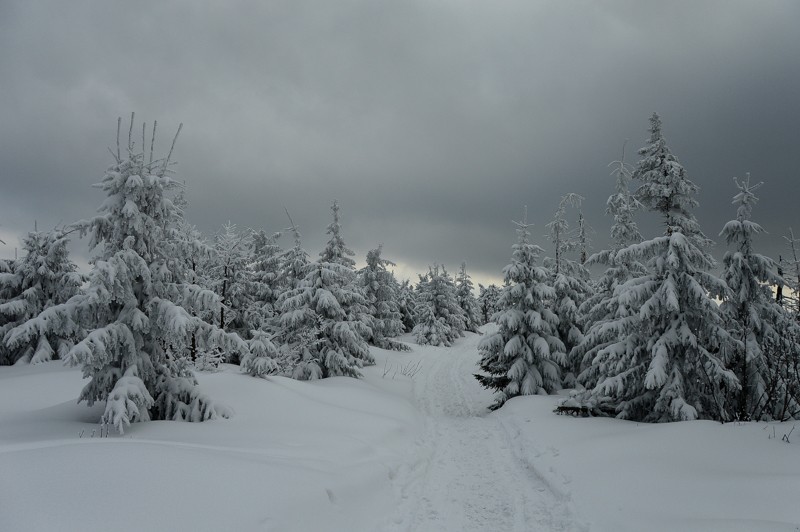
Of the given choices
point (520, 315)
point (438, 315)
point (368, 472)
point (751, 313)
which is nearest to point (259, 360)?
point (368, 472)

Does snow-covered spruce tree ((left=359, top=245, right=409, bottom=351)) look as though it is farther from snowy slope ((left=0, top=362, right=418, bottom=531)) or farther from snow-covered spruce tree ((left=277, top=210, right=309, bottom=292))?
snowy slope ((left=0, top=362, right=418, bottom=531))

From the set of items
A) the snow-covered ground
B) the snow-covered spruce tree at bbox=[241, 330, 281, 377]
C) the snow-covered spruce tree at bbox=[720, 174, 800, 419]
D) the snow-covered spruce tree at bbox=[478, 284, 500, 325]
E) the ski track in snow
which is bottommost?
the ski track in snow

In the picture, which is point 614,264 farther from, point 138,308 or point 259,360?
point 138,308

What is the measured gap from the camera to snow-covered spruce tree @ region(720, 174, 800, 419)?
1412 centimetres

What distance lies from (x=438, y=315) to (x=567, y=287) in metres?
34.9

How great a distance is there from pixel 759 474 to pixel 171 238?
44.5 feet

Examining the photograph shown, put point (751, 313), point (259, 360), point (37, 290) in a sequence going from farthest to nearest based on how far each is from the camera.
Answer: point (37, 290)
point (259, 360)
point (751, 313)

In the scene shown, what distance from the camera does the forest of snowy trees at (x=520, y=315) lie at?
32.9ft

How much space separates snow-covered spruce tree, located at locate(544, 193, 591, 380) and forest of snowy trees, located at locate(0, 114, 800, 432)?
0.29 feet

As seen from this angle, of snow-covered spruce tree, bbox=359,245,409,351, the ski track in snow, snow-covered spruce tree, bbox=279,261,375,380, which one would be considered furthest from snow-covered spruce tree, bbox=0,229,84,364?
the ski track in snow

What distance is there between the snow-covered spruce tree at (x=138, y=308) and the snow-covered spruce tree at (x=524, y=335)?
1275 centimetres

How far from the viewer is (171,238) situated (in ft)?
36.2

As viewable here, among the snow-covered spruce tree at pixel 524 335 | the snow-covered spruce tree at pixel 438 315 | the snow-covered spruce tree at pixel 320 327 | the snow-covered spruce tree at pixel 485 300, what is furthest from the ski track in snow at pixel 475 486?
the snow-covered spruce tree at pixel 485 300

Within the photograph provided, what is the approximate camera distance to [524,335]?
66.4 ft
